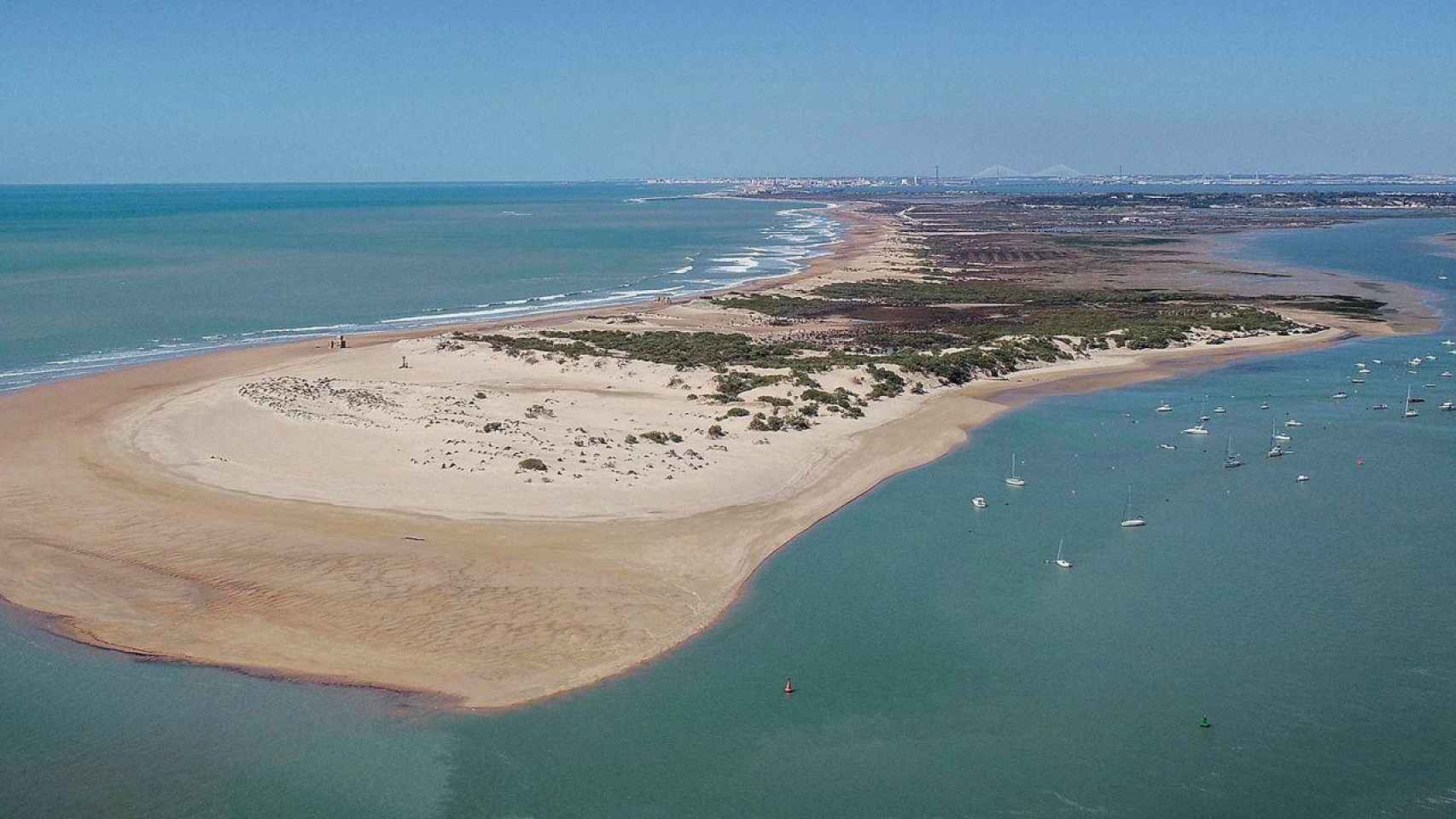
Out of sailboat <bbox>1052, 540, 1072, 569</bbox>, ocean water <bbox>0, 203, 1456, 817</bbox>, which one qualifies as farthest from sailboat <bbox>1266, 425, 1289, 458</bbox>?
sailboat <bbox>1052, 540, 1072, 569</bbox>

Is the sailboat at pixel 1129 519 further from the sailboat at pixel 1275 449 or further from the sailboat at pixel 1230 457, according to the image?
the sailboat at pixel 1275 449

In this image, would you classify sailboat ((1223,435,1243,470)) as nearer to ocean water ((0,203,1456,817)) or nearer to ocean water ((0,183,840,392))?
ocean water ((0,203,1456,817))

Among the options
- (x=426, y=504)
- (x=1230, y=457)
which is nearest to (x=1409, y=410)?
(x=1230, y=457)

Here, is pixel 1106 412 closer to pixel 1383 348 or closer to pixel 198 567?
pixel 1383 348

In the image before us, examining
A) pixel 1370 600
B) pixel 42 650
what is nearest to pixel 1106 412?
pixel 1370 600

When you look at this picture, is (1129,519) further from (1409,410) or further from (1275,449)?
(1409,410)
